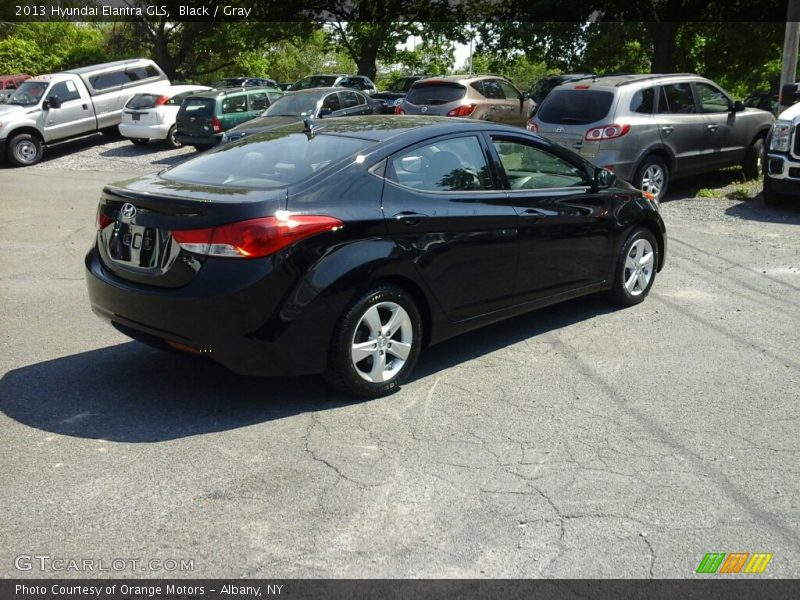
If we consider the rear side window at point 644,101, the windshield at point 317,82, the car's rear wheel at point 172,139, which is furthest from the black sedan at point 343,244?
the windshield at point 317,82

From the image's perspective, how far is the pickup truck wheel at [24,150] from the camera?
19125 millimetres

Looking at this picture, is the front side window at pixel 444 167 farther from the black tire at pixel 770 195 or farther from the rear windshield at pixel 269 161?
the black tire at pixel 770 195

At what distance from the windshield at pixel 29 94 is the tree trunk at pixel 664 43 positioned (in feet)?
60.0

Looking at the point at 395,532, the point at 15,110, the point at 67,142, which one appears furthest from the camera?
the point at 67,142

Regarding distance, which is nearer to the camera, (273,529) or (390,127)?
(273,529)

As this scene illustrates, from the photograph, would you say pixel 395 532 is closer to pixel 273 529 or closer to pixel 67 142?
pixel 273 529

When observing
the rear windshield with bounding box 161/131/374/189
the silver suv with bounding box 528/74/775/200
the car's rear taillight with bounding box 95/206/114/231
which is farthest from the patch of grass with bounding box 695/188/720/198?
the car's rear taillight with bounding box 95/206/114/231

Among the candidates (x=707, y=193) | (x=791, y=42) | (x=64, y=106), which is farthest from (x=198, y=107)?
(x=791, y=42)

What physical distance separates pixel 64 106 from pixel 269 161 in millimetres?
17194

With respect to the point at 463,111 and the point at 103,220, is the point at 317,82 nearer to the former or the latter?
the point at 463,111

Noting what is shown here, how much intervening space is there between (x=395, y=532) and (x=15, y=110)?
61.9ft

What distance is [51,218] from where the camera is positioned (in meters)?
11.7

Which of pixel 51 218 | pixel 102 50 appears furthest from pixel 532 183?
pixel 102 50

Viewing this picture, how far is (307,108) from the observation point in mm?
17328
